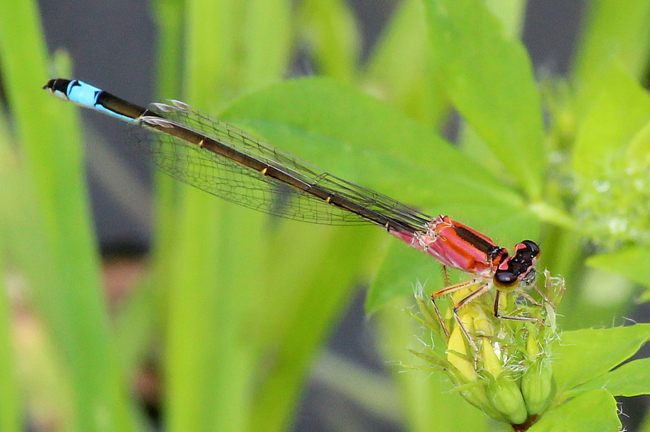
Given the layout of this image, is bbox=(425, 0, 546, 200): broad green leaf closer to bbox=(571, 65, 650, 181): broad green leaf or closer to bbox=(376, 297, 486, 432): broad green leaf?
bbox=(571, 65, 650, 181): broad green leaf

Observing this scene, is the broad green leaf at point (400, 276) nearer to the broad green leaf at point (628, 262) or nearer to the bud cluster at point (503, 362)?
the bud cluster at point (503, 362)

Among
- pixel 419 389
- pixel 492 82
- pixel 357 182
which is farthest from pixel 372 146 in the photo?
Answer: pixel 419 389

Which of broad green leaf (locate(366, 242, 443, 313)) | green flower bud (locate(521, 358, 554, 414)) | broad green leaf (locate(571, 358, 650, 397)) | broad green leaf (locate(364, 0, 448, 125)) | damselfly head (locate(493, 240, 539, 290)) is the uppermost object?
broad green leaf (locate(364, 0, 448, 125))

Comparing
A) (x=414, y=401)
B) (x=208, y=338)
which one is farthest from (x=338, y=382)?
(x=208, y=338)

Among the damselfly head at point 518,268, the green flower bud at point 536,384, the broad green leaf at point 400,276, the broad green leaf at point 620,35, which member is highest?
the broad green leaf at point 620,35

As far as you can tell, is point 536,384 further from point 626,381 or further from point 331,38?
point 331,38

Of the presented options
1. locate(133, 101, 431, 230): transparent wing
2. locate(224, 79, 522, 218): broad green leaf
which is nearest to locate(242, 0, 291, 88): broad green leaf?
locate(133, 101, 431, 230): transparent wing

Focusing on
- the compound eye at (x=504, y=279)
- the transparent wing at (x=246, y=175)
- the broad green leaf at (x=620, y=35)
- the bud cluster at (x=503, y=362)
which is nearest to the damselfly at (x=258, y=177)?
the transparent wing at (x=246, y=175)
